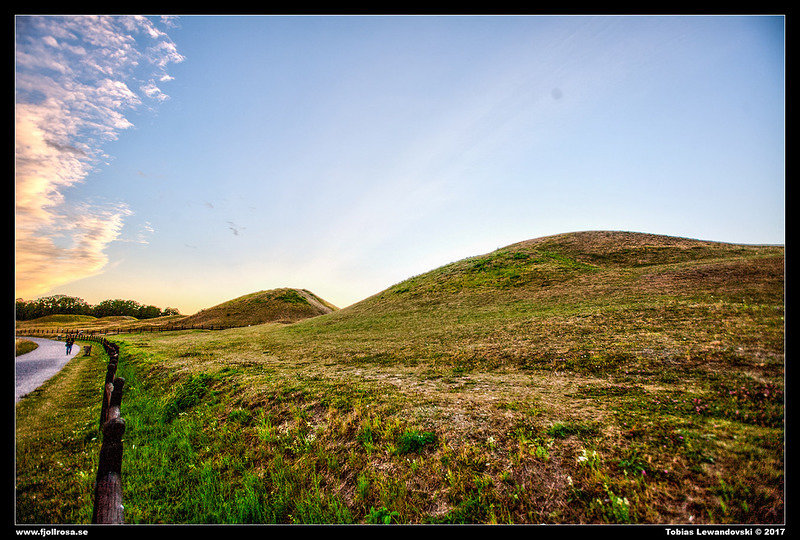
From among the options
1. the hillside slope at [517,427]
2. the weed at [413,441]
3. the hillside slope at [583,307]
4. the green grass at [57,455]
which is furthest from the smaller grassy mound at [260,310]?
the weed at [413,441]

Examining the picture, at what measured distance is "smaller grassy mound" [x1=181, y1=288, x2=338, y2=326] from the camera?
306 feet

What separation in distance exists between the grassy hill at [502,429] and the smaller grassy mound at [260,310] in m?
81.5

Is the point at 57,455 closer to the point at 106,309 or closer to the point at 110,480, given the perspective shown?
the point at 110,480

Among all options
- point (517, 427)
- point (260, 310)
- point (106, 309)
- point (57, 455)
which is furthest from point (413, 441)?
point (106, 309)

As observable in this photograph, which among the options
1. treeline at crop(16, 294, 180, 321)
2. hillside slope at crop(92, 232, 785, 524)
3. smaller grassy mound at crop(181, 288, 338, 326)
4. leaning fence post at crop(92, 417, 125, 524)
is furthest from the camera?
treeline at crop(16, 294, 180, 321)

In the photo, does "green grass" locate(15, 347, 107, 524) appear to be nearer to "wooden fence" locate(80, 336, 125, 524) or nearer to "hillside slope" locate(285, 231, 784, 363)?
"wooden fence" locate(80, 336, 125, 524)

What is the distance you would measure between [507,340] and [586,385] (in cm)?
796

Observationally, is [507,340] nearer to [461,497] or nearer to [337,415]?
[337,415]

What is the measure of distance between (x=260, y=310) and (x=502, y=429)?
109609 millimetres

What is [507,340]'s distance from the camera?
57.9ft

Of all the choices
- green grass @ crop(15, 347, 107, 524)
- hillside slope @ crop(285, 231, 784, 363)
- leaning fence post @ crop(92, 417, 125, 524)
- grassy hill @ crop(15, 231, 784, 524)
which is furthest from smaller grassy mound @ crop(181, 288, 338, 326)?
leaning fence post @ crop(92, 417, 125, 524)

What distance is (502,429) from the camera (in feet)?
21.4

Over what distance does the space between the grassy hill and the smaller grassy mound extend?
81474 millimetres

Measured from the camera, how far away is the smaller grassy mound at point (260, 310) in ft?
306
